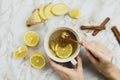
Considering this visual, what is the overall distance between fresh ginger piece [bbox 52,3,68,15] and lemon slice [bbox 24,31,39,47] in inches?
3.8

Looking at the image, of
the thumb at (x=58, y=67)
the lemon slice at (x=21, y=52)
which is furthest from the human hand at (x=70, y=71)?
the lemon slice at (x=21, y=52)

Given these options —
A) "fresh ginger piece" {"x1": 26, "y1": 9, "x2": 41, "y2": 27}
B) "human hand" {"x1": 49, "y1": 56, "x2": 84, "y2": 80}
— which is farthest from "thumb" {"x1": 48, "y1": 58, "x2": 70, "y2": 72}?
"fresh ginger piece" {"x1": 26, "y1": 9, "x2": 41, "y2": 27}

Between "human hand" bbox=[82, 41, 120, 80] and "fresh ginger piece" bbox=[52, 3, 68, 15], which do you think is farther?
"fresh ginger piece" bbox=[52, 3, 68, 15]

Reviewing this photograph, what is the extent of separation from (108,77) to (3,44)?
35cm

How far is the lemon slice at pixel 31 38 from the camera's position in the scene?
1.00 meters

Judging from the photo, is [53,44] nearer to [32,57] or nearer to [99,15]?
[32,57]

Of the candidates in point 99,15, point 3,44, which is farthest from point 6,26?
point 99,15

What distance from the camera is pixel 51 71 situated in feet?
3.27

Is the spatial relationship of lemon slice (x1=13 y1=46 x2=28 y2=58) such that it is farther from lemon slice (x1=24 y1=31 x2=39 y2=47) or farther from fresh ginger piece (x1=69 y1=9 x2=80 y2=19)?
fresh ginger piece (x1=69 y1=9 x2=80 y2=19)

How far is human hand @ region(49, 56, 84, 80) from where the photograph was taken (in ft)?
3.04

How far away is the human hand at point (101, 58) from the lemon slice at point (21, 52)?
19cm

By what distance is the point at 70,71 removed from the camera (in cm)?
93

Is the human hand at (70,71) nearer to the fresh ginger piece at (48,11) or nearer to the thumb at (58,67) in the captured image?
the thumb at (58,67)

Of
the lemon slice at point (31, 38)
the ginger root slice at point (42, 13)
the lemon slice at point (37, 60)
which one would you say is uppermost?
the ginger root slice at point (42, 13)
